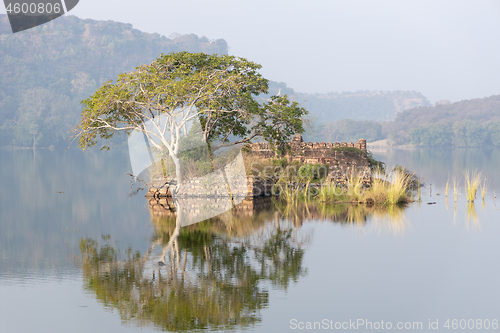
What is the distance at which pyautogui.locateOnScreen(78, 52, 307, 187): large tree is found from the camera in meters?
19.0

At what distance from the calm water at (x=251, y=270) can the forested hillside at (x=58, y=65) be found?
80.4 metres

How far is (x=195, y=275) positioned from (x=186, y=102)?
1080 centimetres

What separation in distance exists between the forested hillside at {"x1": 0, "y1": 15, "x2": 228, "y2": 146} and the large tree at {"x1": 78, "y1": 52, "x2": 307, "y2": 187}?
2927 inches

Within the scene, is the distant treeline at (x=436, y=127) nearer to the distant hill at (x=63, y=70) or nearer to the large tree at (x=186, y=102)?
the distant hill at (x=63, y=70)

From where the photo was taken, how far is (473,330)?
7629 millimetres

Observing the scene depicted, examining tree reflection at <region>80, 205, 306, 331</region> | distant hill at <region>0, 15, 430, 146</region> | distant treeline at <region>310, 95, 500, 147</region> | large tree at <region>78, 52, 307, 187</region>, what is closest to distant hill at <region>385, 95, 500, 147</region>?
distant treeline at <region>310, 95, 500, 147</region>

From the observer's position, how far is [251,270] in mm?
10094

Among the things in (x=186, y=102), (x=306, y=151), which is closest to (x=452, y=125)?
(x=306, y=151)

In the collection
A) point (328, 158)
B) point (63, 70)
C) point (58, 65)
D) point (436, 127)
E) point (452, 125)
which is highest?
point (58, 65)

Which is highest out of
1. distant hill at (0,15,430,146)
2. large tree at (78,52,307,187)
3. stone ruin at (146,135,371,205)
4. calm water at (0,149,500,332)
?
distant hill at (0,15,430,146)

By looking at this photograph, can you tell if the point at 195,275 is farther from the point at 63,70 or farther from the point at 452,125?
the point at 63,70

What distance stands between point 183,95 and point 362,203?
750 cm

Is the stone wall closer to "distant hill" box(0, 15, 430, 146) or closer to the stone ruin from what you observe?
the stone ruin

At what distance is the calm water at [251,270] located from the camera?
7887 millimetres
